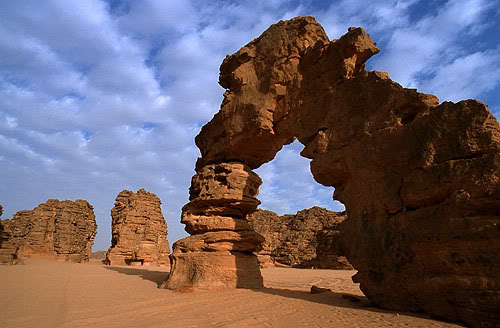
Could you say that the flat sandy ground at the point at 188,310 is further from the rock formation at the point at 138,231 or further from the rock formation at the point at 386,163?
the rock formation at the point at 138,231

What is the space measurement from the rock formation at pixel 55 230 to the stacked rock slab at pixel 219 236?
17.4 m

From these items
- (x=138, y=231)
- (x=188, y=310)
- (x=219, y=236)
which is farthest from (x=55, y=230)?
(x=188, y=310)

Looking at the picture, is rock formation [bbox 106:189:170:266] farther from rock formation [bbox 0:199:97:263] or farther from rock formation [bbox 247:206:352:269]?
rock formation [bbox 247:206:352:269]

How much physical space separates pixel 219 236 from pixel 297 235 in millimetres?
19669

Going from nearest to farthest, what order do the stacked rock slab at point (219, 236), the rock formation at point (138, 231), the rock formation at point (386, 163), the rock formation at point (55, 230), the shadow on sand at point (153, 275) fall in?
the rock formation at point (386, 163) → the stacked rock slab at point (219, 236) → the shadow on sand at point (153, 275) → the rock formation at point (138, 231) → the rock formation at point (55, 230)

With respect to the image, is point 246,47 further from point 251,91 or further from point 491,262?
point 491,262

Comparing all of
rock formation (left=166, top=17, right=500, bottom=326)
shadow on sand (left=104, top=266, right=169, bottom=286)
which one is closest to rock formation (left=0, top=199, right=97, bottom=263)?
shadow on sand (left=104, top=266, right=169, bottom=286)

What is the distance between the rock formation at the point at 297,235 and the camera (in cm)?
2353

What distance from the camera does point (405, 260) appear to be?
473 cm

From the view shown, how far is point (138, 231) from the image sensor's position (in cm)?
2173

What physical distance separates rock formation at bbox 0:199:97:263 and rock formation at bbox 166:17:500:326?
19233 mm

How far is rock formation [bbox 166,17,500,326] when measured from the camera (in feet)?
13.1

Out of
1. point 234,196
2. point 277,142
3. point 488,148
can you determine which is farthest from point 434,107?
point 234,196

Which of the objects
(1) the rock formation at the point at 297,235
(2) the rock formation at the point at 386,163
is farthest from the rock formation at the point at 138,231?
(2) the rock formation at the point at 386,163
